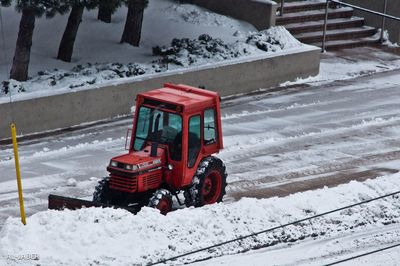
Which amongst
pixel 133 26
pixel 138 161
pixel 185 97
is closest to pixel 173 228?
pixel 138 161

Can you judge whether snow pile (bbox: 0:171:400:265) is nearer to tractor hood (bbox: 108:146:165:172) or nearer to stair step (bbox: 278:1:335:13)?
tractor hood (bbox: 108:146:165:172)

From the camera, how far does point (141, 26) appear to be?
920 inches

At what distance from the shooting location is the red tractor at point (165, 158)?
14.0m

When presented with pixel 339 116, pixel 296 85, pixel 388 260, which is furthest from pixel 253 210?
pixel 296 85

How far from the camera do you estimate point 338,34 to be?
27062 millimetres

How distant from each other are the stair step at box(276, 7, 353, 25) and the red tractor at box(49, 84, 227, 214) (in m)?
11.9

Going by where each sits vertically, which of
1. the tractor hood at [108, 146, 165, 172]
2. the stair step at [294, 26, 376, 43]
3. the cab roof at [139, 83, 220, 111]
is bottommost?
the stair step at [294, 26, 376, 43]

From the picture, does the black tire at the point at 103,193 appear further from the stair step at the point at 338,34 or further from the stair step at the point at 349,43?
the stair step at the point at 349,43

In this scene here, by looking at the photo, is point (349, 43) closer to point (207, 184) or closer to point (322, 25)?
point (322, 25)

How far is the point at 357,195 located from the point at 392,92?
317 inches

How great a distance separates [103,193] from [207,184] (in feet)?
5.29

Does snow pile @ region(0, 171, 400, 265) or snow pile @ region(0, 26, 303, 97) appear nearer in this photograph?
snow pile @ region(0, 171, 400, 265)

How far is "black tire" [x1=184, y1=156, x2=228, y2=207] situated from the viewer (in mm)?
14602

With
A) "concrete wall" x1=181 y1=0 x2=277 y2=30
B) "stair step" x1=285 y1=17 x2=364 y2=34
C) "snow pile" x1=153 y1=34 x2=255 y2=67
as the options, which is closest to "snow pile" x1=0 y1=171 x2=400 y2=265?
"snow pile" x1=153 y1=34 x2=255 y2=67
